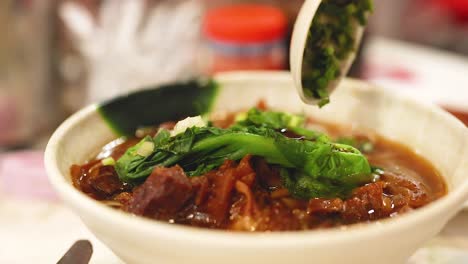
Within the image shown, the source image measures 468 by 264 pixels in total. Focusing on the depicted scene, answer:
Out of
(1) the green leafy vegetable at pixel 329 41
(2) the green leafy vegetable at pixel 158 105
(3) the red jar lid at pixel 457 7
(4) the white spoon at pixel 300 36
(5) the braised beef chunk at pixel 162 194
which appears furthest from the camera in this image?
(3) the red jar lid at pixel 457 7

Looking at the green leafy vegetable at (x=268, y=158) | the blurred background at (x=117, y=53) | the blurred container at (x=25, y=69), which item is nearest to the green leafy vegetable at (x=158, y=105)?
the green leafy vegetable at (x=268, y=158)

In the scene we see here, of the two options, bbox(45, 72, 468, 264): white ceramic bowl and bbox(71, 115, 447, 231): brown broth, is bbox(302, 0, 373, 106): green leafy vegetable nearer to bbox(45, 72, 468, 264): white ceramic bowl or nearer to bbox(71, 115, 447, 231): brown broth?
bbox(45, 72, 468, 264): white ceramic bowl

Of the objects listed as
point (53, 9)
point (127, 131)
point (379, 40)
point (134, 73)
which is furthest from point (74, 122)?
point (379, 40)

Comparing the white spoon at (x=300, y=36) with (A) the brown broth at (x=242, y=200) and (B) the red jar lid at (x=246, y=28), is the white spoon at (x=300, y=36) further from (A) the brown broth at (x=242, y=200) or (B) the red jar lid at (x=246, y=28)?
(B) the red jar lid at (x=246, y=28)

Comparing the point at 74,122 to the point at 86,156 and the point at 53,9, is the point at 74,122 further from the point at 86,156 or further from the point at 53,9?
the point at 53,9

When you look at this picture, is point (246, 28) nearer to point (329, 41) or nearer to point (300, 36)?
point (329, 41)

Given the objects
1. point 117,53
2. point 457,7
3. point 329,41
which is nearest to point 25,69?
point 117,53

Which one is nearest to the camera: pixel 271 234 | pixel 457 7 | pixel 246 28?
pixel 271 234
